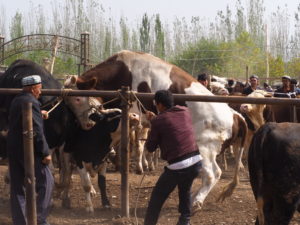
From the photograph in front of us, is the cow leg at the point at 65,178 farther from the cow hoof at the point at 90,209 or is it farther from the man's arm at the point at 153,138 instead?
the man's arm at the point at 153,138

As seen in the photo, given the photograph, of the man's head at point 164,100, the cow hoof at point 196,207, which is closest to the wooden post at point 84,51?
the cow hoof at point 196,207

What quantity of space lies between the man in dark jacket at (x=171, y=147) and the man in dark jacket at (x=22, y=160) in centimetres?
120

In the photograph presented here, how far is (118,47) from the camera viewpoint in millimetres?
43812

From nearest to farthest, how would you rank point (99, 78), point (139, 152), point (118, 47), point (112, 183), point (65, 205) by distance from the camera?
1. point (65, 205)
2. point (99, 78)
3. point (112, 183)
4. point (139, 152)
5. point (118, 47)

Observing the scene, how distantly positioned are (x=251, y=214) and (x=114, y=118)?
2603mm

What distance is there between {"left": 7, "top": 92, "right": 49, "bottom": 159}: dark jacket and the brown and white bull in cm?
288

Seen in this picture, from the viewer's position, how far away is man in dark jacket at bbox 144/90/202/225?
6.62m

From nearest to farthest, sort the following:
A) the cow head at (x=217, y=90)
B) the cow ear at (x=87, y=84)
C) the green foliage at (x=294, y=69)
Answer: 1. the cow ear at (x=87, y=84)
2. the cow head at (x=217, y=90)
3. the green foliage at (x=294, y=69)

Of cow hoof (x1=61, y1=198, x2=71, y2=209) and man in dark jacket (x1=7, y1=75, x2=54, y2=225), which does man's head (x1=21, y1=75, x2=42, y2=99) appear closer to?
man in dark jacket (x1=7, y1=75, x2=54, y2=225)

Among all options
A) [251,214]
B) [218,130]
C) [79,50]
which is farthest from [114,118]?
[79,50]

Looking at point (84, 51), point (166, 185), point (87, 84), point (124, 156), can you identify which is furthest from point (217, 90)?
point (166, 185)

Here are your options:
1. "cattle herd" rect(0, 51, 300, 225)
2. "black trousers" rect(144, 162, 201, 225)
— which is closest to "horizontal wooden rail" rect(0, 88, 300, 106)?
"cattle herd" rect(0, 51, 300, 225)

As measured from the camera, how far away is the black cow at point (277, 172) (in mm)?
5965

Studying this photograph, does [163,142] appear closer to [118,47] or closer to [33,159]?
[33,159]
